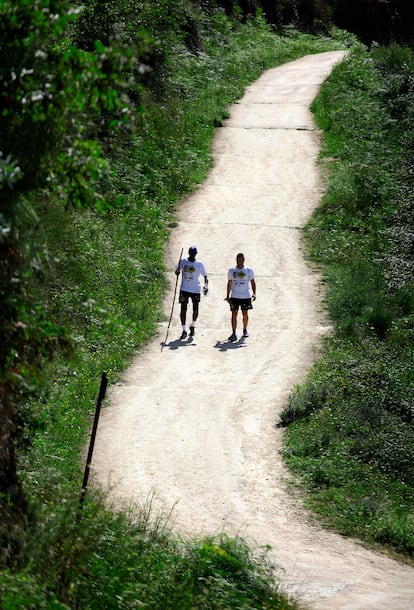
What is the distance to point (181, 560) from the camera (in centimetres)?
1027

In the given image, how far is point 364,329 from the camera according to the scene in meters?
20.1

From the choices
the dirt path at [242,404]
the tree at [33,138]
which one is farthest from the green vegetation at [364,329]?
the tree at [33,138]

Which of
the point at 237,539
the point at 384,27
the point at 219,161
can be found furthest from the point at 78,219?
the point at 384,27

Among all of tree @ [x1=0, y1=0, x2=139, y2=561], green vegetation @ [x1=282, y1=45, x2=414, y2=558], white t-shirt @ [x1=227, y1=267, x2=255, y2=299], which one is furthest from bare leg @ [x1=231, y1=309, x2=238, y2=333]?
tree @ [x1=0, y1=0, x2=139, y2=561]

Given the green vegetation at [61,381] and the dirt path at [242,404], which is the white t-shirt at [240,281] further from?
the green vegetation at [61,381]

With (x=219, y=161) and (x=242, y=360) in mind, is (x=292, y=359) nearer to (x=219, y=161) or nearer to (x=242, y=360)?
(x=242, y=360)

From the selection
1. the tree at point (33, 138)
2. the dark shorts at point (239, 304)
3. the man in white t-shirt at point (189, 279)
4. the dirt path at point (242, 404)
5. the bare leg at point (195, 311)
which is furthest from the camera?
the bare leg at point (195, 311)

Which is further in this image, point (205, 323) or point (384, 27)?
point (384, 27)

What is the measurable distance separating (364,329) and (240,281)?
2.82m

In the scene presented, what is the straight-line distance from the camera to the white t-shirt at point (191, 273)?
1955 centimetres

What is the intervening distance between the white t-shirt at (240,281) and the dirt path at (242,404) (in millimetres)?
994

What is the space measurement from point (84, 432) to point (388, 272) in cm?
1096

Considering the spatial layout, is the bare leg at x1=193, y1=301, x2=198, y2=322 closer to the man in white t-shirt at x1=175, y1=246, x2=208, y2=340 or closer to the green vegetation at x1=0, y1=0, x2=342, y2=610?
the man in white t-shirt at x1=175, y1=246, x2=208, y2=340

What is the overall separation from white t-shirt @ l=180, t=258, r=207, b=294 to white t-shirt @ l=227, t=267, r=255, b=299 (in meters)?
0.59
